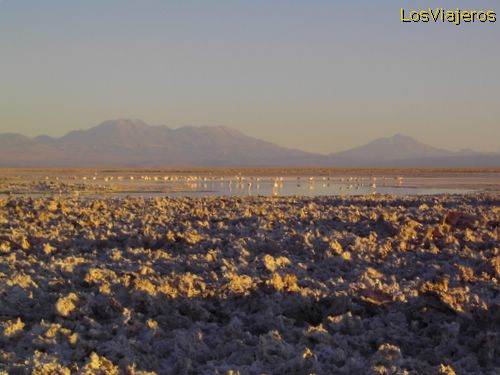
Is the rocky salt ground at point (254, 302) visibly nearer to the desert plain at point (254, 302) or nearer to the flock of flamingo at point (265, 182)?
the desert plain at point (254, 302)

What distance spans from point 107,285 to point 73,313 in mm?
868

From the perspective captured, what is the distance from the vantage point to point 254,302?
788cm

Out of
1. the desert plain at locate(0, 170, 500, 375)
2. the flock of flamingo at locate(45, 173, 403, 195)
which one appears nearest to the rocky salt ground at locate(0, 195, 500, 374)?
the desert plain at locate(0, 170, 500, 375)

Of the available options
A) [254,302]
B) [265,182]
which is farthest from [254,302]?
[265,182]

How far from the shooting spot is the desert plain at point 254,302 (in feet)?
20.8

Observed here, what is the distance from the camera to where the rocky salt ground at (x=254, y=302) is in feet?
20.8

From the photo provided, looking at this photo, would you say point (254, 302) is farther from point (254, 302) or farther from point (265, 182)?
point (265, 182)

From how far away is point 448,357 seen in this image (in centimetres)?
655

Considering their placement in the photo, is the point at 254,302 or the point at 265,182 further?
the point at 265,182

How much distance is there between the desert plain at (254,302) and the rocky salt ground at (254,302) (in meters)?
0.02

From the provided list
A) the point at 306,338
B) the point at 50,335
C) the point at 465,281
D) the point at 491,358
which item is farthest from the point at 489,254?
the point at 50,335

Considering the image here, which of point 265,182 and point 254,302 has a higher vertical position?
point 265,182

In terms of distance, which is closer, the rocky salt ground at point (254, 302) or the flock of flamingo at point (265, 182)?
the rocky salt ground at point (254, 302)

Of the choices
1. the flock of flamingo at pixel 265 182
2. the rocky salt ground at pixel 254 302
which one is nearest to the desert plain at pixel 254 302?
the rocky salt ground at pixel 254 302
